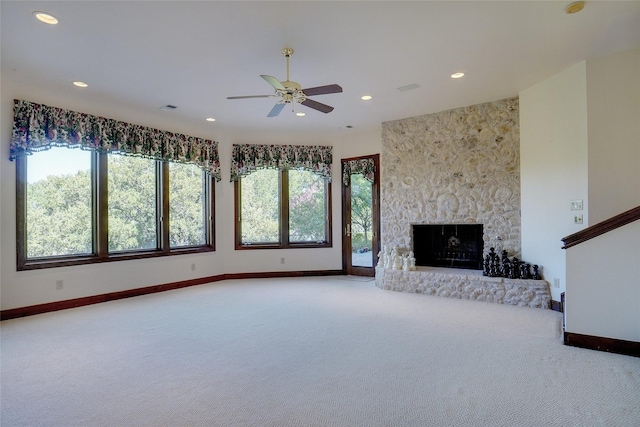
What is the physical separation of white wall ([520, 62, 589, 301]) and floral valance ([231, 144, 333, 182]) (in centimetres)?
352

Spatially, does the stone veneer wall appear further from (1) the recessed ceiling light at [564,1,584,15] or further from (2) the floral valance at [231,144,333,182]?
(1) the recessed ceiling light at [564,1,584,15]

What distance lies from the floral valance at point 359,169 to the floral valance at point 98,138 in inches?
97.9

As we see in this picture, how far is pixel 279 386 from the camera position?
2471 mm

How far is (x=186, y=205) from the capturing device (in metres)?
6.29

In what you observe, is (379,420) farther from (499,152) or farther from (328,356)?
(499,152)

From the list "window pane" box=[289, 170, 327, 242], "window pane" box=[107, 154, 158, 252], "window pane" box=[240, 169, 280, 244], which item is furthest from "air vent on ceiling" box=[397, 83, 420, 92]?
"window pane" box=[107, 154, 158, 252]

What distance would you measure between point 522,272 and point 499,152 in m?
1.77

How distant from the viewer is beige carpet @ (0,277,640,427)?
→ 6.98ft

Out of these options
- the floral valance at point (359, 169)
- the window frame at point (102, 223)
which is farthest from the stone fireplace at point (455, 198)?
the window frame at point (102, 223)

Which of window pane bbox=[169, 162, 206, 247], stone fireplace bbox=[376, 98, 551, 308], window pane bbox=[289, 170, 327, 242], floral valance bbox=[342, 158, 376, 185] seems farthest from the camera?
window pane bbox=[289, 170, 327, 242]

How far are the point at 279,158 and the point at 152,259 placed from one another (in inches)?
115

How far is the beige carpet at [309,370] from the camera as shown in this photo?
2127mm

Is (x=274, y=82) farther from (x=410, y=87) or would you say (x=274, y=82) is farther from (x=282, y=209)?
(x=282, y=209)

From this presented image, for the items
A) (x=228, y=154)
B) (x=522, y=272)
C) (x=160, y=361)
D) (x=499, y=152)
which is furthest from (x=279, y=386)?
(x=228, y=154)
